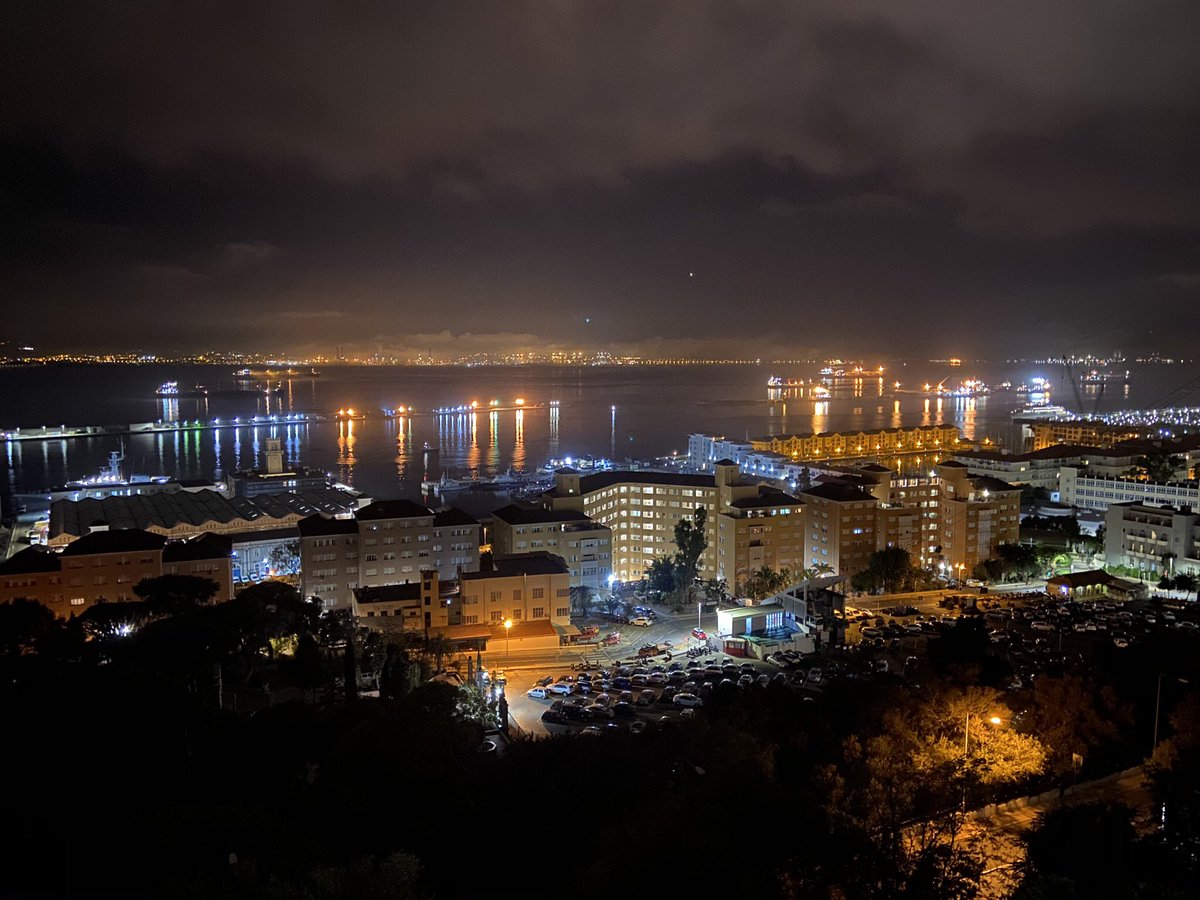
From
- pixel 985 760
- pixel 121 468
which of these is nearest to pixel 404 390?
pixel 121 468

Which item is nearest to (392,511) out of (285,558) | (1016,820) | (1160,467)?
(285,558)

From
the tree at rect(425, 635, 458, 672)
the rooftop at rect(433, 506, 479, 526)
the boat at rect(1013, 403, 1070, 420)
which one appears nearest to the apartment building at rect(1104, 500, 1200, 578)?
the rooftop at rect(433, 506, 479, 526)

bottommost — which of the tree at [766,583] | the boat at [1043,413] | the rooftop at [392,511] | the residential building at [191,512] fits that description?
the tree at [766,583]

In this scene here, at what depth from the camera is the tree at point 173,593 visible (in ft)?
20.7

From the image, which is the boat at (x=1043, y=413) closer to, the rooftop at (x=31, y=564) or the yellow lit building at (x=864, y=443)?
the yellow lit building at (x=864, y=443)

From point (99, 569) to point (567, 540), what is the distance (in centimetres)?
451

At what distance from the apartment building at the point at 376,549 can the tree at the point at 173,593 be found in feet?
5.04

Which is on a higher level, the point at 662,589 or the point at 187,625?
the point at 187,625

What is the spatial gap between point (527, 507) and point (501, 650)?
3.33 metres

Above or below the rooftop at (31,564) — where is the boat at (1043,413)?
above

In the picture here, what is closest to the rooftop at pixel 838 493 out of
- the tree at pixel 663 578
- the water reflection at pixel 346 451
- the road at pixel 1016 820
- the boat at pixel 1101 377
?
the tree at pixel 663 578

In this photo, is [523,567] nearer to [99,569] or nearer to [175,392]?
[99,569]

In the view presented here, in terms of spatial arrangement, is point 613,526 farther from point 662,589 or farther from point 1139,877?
point 1139,877

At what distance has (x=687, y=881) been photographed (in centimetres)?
239
